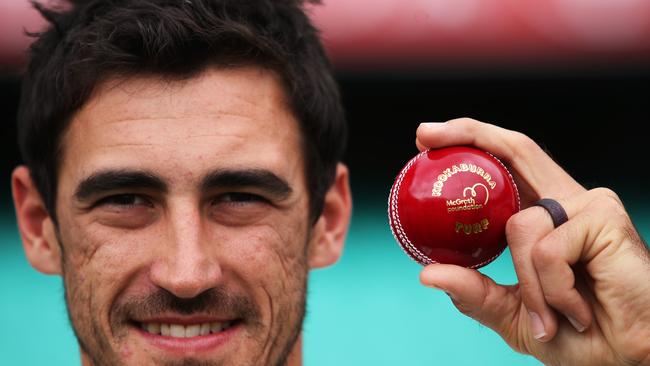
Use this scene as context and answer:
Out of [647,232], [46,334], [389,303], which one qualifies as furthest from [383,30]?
[46,334]

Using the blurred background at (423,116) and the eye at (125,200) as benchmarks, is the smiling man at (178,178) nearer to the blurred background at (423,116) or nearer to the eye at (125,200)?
the eye at (125,200)

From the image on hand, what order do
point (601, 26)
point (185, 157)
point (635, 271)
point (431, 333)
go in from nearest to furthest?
point (635, 271) < point (185, 157) < point (601, 26) < point (431, 333)

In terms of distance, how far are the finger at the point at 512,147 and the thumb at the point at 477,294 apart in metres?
0.26

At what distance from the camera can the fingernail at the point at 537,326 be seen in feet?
6.79

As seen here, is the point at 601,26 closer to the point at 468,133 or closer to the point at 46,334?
the point at 468,133

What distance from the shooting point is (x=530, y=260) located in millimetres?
2020

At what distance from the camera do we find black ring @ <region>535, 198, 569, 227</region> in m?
2.07

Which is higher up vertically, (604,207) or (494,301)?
(604,207)

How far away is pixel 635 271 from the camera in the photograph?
2.07m

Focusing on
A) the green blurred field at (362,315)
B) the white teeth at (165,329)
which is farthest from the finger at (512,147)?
the green blurred field at (362,315)

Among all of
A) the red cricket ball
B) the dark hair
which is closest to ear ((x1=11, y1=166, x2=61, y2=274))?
the dark hair

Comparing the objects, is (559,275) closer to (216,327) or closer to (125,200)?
(216,327)

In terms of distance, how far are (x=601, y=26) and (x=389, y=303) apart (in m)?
2.61

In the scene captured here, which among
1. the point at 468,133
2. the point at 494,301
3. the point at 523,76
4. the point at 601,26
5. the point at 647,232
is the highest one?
the point at 468,133
